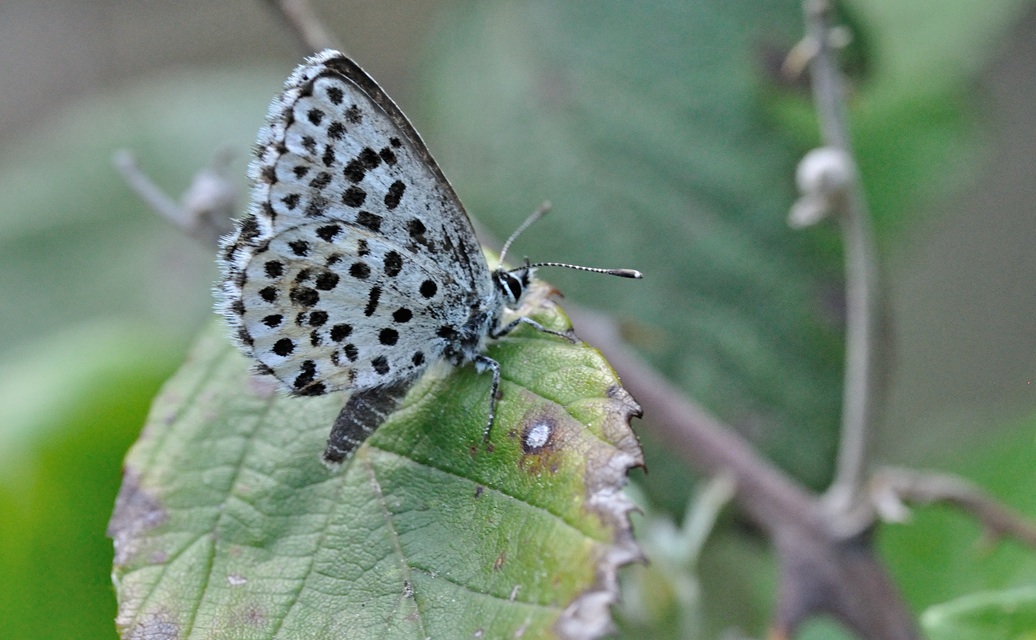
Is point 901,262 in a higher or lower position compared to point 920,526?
higher

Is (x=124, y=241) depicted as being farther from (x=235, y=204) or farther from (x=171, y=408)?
(x=171, y=408)

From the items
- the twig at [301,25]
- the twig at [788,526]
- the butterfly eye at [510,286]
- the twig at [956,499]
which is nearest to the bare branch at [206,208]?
the twig at [301,25]

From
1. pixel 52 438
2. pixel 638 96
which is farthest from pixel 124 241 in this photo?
pixel 638 96

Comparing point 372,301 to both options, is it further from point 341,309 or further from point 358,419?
point 358,419

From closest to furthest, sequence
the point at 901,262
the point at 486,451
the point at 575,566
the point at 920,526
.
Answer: the point at 575,566, the point at 486,451, the point at 920,526, the point at 901,262

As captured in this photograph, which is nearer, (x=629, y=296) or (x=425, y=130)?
(x=629, y=296)

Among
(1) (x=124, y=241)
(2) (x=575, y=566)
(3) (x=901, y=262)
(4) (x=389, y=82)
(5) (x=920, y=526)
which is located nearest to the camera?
(2) (x=575, y=566)
